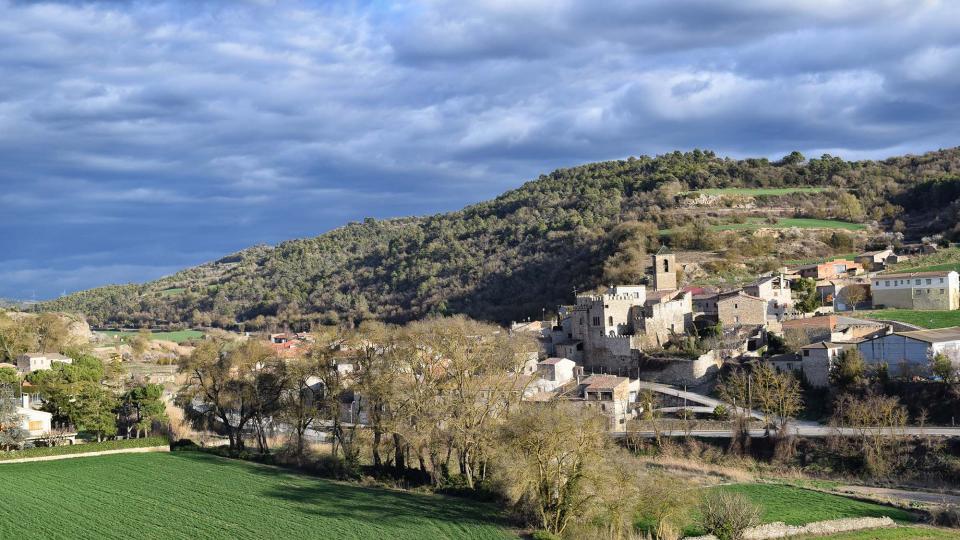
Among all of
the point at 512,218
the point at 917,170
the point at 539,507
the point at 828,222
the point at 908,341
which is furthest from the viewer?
the point at 512,218

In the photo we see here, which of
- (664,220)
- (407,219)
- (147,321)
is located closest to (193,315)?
(147,321)

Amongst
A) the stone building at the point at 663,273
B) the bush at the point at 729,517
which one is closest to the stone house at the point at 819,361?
the bush at the point at 729,517

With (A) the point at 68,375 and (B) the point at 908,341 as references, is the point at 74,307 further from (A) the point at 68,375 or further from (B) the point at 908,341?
(B) the point at 908,341

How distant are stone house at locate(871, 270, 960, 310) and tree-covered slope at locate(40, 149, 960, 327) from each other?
26.0 metres

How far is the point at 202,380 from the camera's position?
4916 centimetres

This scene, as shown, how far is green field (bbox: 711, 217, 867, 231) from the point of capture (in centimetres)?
9619

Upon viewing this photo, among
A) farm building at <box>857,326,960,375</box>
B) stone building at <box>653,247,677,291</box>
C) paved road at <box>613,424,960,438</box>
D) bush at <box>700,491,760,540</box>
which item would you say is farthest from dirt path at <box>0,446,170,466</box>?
stone building at <box>653,247,677,291</box>

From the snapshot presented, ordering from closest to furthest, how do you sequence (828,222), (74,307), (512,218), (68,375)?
(68,375)
(828,222)
(512,218)
(74,307)

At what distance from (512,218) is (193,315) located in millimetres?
48632

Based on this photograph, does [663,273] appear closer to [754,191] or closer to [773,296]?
[773,296]

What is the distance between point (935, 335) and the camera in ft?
155

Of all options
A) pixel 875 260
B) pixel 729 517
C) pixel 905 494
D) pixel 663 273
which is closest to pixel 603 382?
pixel 905 494

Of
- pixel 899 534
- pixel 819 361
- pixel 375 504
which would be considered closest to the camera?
pixel 899 534

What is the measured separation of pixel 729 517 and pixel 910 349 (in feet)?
64.3
